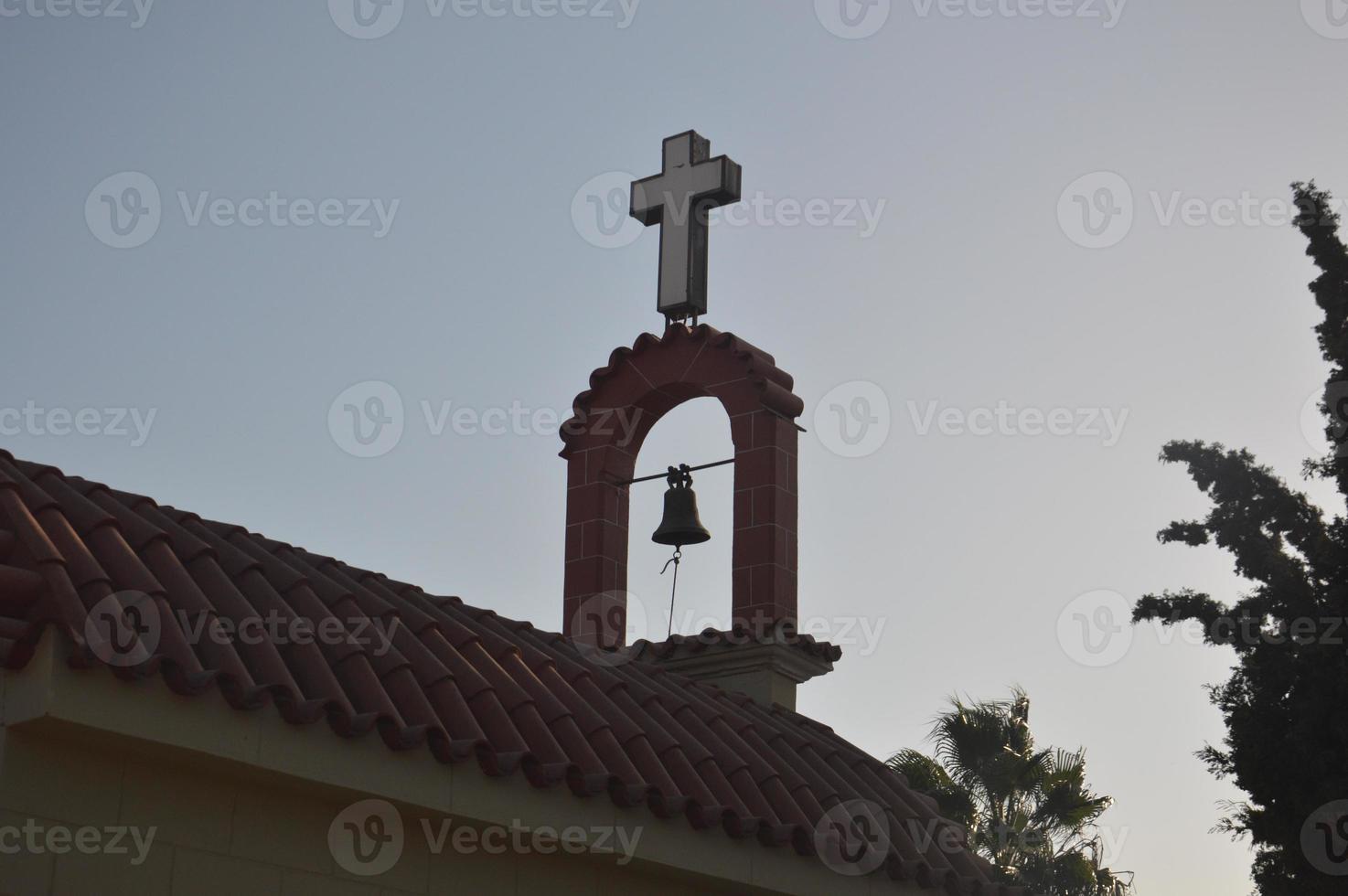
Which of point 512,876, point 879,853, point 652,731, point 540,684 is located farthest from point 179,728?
point 879,853

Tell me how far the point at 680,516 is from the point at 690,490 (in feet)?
0.56

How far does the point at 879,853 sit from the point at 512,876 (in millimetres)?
1959

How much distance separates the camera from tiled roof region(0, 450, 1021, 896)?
5.14 meters

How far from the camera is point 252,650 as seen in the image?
555cm

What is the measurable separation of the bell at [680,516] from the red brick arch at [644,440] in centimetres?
29
